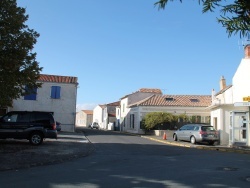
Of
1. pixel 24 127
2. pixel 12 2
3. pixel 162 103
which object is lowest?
pixel 24 127

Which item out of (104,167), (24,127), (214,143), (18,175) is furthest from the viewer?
(214,143)

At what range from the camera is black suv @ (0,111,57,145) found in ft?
63.6

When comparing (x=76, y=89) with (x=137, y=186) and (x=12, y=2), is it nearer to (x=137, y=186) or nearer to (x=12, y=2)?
(x=12, y=2)

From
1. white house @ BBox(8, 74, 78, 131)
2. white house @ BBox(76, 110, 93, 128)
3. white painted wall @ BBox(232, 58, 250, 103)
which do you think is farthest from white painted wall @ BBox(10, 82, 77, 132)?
white house @ BBox(76, 110, 93, 128)

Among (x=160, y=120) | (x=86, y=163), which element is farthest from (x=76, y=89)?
(x=86, y=163)

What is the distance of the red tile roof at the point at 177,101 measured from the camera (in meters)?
45.4

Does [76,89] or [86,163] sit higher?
[76,89]

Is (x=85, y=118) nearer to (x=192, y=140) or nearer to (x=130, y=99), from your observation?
(x=130, y=99)

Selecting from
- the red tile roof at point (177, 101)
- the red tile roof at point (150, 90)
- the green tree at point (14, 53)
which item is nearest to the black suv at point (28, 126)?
the green tree at point (14, 53)

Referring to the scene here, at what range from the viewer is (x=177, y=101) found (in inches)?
1848

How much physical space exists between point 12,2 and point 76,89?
81.6 ft

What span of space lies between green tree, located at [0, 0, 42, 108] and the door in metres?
14.4

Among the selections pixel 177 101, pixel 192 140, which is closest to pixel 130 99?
pixel 177 101

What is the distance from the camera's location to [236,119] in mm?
23812
